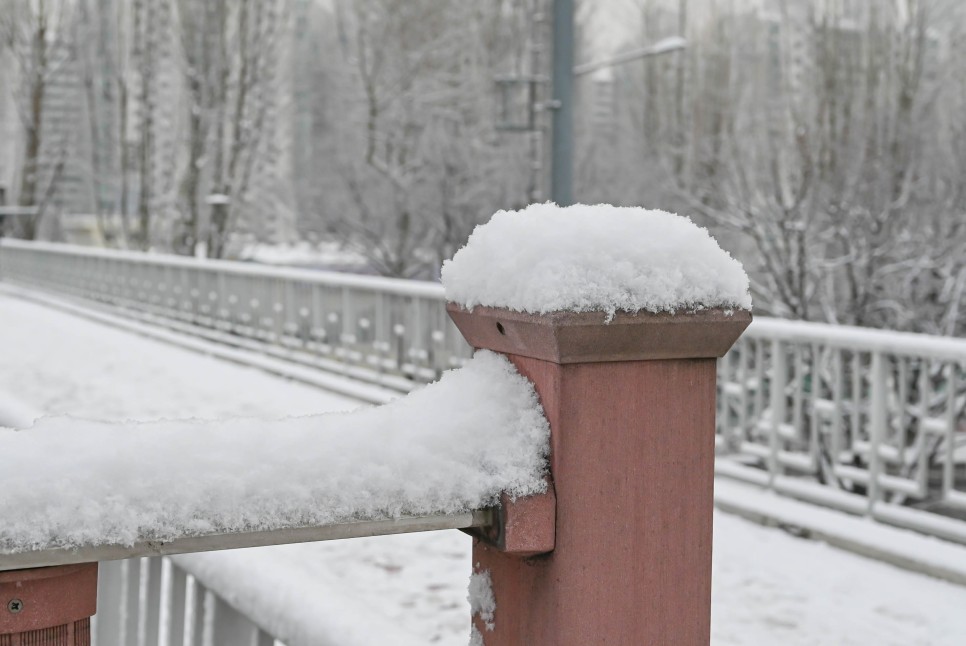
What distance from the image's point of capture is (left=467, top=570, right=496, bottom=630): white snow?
56.7 inches

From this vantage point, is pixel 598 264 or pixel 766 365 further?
pixel 766 365

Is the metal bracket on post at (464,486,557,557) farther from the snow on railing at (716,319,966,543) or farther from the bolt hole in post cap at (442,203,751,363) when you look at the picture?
the snow on railing at (716,319,966,543)

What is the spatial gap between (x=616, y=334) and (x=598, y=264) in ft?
0.29

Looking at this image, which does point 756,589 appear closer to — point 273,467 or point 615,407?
point 615,407

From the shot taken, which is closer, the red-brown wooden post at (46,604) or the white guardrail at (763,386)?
the red-brown wooden post at (46,604)

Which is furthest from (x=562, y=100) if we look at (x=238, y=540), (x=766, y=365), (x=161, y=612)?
(x=238, y=540)

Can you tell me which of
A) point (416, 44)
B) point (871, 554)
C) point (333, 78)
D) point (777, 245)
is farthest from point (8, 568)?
point (333, 78)

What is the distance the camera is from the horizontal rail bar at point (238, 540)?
3.45 feet

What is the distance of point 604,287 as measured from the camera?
1.25 metres

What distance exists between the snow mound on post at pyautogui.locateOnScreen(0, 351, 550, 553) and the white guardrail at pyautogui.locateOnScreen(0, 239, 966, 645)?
742 mm

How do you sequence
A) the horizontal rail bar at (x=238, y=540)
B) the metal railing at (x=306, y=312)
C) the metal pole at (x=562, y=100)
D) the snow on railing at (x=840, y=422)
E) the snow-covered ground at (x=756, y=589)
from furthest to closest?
the metal pole at (x=562, y=100)
the metal railing at (x=306, y=312)
the snow on railing at (x=840, y=422)
the snow-covered ground at (x=756, y=589)
the horizontal rail bar at (x=238, y=540)

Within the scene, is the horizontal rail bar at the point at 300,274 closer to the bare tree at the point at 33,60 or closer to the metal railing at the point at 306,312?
the metal railing at the point at 306,312

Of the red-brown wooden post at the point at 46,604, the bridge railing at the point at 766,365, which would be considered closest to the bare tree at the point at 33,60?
the bridge railing at the point at 766,365

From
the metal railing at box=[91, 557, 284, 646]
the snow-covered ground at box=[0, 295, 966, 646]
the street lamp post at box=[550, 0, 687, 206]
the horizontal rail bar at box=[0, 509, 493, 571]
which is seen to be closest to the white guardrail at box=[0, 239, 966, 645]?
the metal railing at box=[91, 557, 284, 646]
